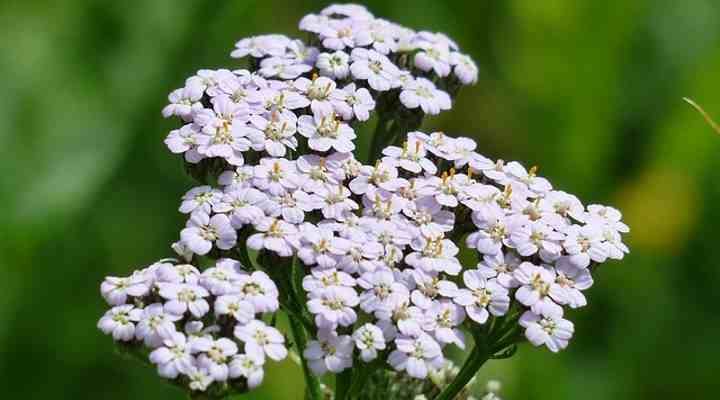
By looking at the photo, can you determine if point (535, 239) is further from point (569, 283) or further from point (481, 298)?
point (481, 298)

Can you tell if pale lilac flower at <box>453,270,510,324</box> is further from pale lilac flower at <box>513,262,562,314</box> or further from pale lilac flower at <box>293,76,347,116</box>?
pale lilac flower at <box>293,76,347,116</box>

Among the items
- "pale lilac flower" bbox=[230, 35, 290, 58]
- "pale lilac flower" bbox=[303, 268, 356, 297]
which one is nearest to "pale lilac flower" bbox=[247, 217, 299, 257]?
"pale lilac flower" bbox=[303, 268, 356, 297]

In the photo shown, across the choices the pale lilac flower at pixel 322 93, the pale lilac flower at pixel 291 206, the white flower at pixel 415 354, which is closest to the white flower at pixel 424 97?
the pale lilac flower at pixel 322 93

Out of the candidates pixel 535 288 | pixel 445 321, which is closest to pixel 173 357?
pixel 445 321

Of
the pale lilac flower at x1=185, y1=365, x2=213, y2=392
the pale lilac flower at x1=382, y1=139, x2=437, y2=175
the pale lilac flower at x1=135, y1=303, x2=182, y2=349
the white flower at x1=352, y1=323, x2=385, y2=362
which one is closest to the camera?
the pale lilac flower at x1=185, y1=365, x2=213, y2=392

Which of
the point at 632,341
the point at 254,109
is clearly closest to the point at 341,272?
the point at 254,109

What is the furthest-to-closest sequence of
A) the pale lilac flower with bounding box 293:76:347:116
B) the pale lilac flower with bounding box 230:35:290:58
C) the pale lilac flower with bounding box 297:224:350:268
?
the pale lilac flower with bounding box 230:35:290:58, the pale lilac flower with bounding box 293:76:347:116, the pale lilac flower with bounding box 297:224:350:268

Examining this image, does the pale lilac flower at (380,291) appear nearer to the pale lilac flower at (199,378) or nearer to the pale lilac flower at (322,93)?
the pale lilac flower at (199,378)
